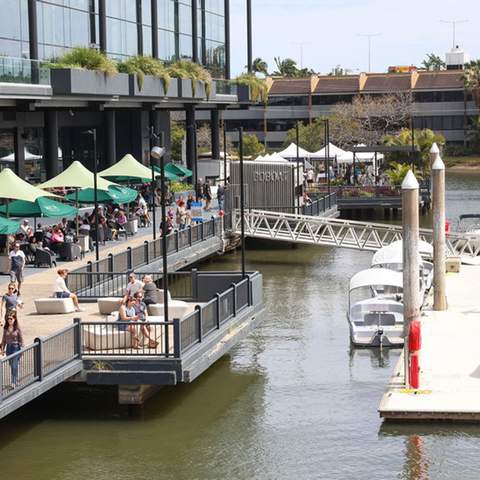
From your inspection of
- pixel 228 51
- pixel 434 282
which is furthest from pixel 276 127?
pixel 434 282

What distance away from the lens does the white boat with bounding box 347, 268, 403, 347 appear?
123 feet

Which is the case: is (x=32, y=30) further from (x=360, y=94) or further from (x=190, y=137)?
(x=360, y=94)

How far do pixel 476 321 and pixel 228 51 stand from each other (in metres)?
59.8

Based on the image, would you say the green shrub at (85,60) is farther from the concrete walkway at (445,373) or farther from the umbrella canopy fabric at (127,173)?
the concrete walkway at (445,373)

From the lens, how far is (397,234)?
60.6 metres

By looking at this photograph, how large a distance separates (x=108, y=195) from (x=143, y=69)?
18.8 m

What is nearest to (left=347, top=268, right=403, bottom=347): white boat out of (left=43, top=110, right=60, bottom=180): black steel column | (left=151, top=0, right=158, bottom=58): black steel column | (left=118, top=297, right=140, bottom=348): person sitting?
(left=118, top=297, right=140, bottom=348): person sitting

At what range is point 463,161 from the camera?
14625 cm

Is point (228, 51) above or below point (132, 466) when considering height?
above

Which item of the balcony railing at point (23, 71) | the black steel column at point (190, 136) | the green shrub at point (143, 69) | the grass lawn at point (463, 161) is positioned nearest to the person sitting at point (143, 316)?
the balcony railing at point (23, 71)

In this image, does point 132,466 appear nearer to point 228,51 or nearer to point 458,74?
point 228,51

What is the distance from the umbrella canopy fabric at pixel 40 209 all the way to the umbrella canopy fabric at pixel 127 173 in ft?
41.6

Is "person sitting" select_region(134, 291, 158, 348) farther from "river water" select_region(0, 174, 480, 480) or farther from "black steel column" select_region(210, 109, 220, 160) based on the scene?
"black steel column" select_region(210, 109, 220, 160)

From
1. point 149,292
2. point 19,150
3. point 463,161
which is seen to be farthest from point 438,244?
point 463,161
